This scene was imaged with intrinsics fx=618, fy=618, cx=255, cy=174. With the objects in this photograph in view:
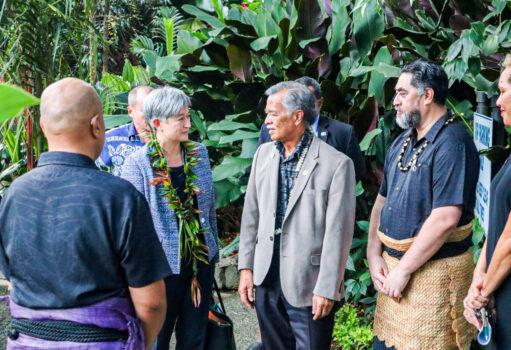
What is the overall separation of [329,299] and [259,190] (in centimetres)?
68

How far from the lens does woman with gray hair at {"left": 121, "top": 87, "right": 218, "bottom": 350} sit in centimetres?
310

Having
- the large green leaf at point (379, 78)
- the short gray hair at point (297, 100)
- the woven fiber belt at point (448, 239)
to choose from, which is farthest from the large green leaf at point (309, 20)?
the woven fiber belt at point (448, 239)

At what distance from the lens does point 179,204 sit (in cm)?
311

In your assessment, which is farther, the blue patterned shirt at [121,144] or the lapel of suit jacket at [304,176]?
the blue patterned shirt at [121,144]

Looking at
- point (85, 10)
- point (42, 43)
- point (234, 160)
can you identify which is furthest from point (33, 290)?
point (85, 10)

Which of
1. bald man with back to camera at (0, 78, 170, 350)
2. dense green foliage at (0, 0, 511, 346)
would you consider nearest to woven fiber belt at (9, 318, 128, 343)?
bald man with back to camera at (0, 78, 170, 350)

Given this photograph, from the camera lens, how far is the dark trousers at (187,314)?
3.21 metres

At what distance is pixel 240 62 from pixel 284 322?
2727 millimetres

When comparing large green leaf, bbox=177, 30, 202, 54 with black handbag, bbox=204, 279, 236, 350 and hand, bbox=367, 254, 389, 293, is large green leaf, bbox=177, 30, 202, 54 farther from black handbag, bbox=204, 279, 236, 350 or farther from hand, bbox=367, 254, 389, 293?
hand, bbox=367, 254, 389, 293

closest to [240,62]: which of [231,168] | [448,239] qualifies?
[231,168]

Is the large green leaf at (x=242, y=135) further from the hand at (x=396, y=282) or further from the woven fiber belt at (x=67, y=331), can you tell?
the woven fiber belt at (x=67, y=331)

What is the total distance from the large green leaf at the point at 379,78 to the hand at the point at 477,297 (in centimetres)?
237

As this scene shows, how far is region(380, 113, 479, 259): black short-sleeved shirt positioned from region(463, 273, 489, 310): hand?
40 cm

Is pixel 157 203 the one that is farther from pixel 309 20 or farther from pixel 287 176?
pixel 309 20
